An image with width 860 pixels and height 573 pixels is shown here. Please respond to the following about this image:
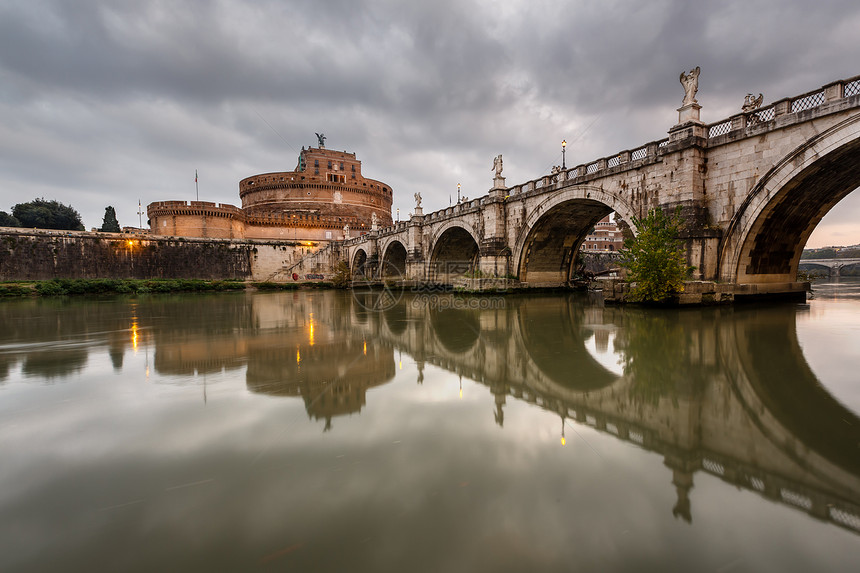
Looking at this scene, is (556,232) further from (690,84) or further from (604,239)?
(604,239)

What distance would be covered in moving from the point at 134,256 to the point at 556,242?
4010cm

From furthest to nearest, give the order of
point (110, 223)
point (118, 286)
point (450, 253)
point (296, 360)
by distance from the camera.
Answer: point (110, 223) → point (118, 286) → point (450, 253) → point (296, 360)

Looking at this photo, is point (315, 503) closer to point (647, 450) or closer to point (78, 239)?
point (647, 450)

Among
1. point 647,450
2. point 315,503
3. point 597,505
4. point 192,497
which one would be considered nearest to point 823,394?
point 647,450

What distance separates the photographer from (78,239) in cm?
3628

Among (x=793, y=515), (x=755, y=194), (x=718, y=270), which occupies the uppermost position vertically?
(x=755, y=194)

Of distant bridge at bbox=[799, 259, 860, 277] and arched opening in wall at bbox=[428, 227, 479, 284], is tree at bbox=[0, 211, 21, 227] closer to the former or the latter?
arched opening in wall at bbox=[428, 227, 479, 284]

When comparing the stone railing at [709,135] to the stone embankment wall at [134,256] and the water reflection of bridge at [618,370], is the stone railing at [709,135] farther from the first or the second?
the stone embankment wall at [134,256]

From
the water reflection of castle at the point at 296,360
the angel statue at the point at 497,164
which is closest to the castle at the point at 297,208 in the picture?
the angel statue at the point at 497,164

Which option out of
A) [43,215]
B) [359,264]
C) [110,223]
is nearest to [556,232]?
[359,264]

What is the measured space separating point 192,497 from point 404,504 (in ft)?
4.77

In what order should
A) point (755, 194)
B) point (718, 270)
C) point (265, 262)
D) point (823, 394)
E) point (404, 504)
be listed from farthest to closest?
point (265, 262)
point (718, 270)
point (755, 194)
point (823, 394)
point (404, 504)

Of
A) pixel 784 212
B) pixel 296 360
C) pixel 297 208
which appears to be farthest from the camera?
pixel 297 208

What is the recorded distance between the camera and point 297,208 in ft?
193
